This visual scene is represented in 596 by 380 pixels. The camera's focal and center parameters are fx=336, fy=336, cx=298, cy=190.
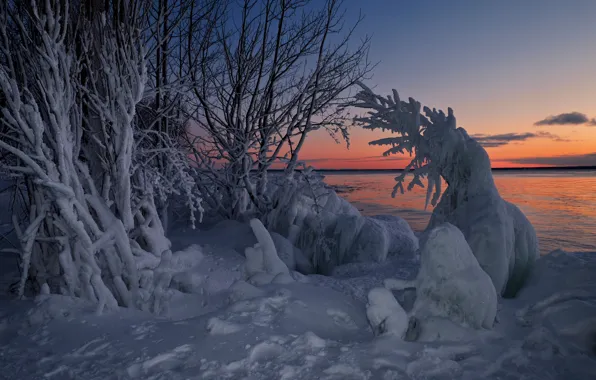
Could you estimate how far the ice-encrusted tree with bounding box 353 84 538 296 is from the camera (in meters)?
3.53

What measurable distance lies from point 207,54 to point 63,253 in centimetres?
511

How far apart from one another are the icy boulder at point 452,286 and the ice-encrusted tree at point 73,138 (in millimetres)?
2786

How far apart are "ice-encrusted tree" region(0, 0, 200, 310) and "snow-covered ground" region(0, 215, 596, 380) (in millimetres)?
471

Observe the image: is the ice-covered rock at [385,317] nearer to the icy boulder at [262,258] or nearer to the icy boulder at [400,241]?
the icy boulder at [262,258]

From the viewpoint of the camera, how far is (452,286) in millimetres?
2613

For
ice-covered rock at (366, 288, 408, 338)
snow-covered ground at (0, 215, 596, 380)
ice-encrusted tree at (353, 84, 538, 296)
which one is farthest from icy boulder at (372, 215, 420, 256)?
ice-covered rock at (366, 288, 408, 338)

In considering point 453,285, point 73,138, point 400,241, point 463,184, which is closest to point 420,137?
point 463,184

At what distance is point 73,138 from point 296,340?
3036mm

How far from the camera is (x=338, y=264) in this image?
642 centimetres

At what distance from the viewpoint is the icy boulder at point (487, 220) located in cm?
349

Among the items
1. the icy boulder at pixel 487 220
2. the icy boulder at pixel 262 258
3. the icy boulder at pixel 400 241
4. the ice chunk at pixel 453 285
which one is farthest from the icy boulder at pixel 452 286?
the icy boulder at pixel 400 241

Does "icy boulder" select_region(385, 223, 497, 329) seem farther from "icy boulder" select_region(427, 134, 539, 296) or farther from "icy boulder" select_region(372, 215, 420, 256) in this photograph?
"icy boulder" select_region(372, 215, 420, 256)

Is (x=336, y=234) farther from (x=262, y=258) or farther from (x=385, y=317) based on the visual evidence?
(x=385, y=317)

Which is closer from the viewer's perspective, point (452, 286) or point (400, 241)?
point (452, 286)
